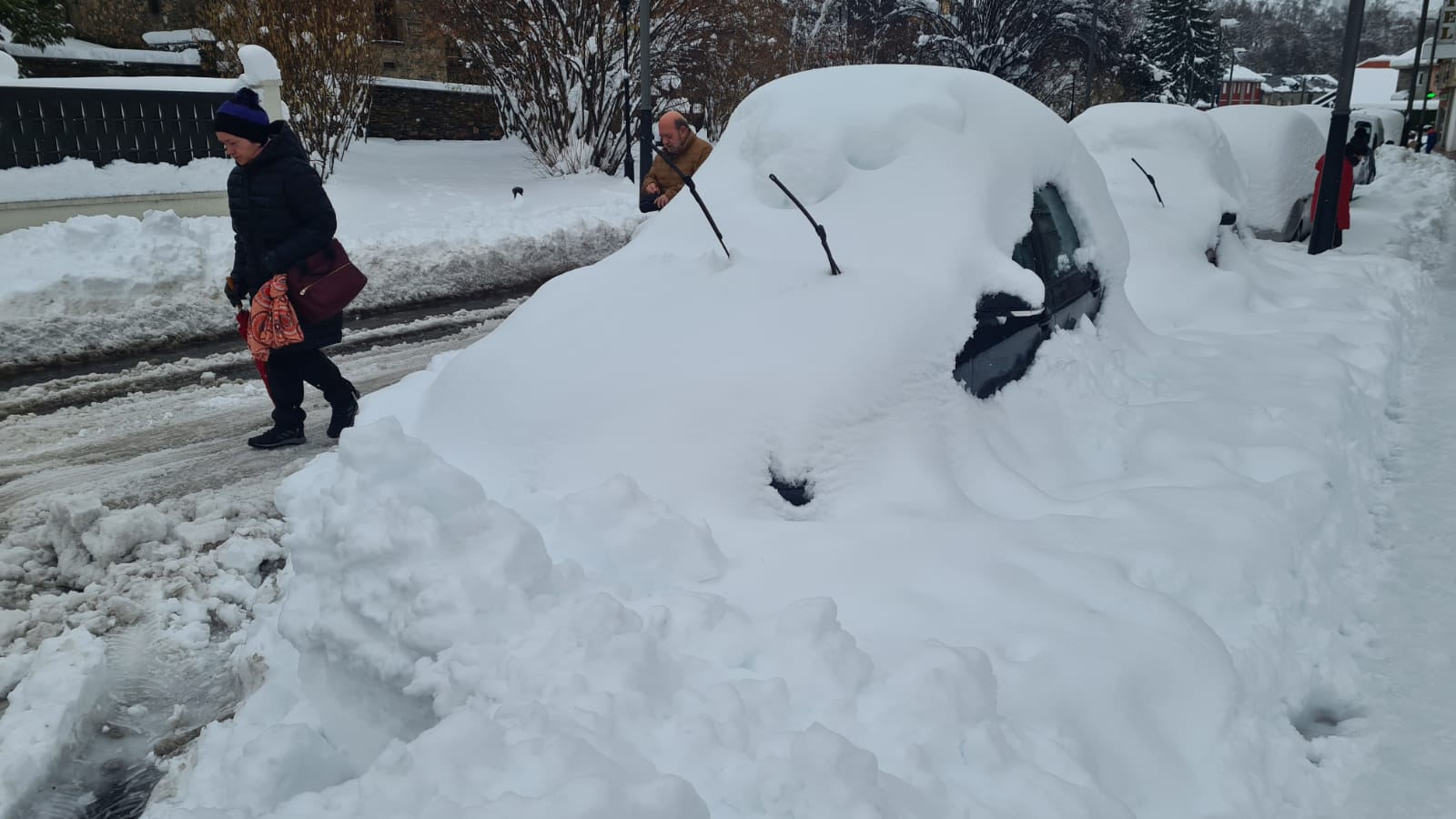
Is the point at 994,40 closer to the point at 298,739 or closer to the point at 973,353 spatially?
the point at 973,353

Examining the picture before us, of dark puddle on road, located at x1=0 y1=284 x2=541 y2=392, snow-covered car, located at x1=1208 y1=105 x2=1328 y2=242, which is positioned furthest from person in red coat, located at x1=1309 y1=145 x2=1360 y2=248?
dark puddle on road, located at x1=0 y1=284 x2=541 y2=392

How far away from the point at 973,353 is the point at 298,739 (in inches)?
99.7

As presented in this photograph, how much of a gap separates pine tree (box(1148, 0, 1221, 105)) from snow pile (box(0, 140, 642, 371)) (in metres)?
37.8

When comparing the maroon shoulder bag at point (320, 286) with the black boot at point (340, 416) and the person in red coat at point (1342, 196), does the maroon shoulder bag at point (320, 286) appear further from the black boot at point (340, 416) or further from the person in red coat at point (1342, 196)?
the person in red coat at point (1342, 196)

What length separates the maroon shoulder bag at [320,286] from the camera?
493cm

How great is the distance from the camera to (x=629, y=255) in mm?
4066

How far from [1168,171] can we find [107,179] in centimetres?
1042

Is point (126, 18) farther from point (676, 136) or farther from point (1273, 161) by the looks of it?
point (1273, 161)

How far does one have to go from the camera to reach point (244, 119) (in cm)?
470

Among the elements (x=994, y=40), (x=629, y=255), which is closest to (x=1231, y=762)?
(x=629, y=255)

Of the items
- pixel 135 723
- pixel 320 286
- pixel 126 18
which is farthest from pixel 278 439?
pixel 126 18

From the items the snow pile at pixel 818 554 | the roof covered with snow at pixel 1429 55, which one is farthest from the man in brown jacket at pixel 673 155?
the roof covered with snow at pixel 1429 55

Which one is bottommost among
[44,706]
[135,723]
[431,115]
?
[135,723]

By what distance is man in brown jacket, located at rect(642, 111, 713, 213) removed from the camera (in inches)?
261
